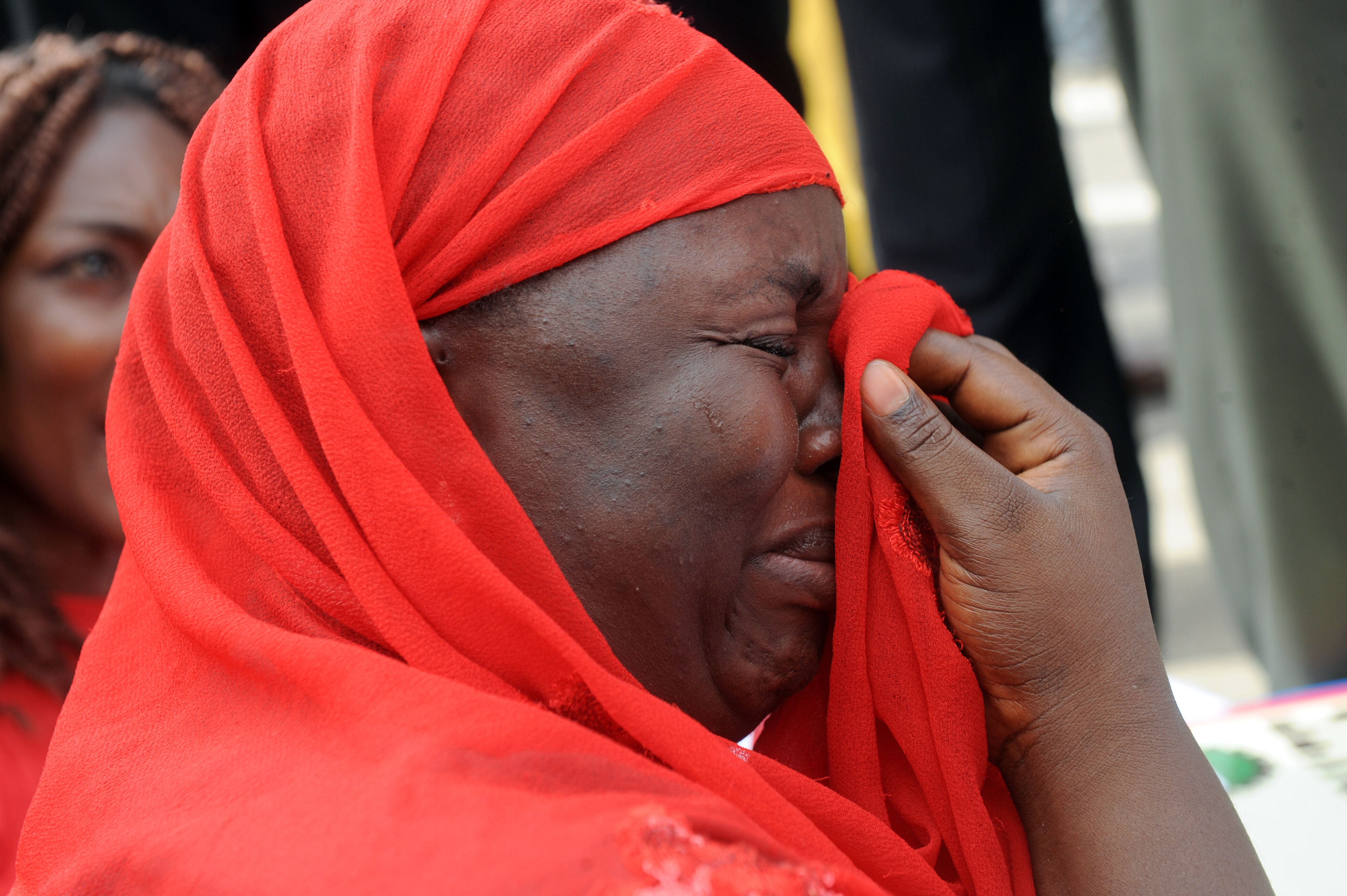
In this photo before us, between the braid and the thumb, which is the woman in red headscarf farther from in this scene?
the braid

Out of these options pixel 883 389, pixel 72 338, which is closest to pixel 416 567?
pixel 883 389

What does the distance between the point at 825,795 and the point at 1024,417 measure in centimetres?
56

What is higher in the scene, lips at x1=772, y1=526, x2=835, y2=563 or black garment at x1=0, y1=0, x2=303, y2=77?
black garment at x1=0, y1=0, x2=303, y2=77

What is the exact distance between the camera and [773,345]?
1.35 metres

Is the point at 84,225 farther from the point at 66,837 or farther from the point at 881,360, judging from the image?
the point at 881,360

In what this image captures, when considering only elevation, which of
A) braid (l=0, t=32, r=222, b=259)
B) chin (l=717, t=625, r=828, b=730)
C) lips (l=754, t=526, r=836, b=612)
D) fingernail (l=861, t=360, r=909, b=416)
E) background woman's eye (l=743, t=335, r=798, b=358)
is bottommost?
chin (l=717, t=625, r=828, b=730)

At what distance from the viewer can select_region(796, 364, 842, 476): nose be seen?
1411 mm

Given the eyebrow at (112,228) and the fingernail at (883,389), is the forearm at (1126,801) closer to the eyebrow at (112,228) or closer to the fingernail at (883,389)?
the fingernail at (883,389)

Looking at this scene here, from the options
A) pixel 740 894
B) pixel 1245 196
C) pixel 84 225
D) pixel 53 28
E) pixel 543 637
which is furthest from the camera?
pixel 53 28

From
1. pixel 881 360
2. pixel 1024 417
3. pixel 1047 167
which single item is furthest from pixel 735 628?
pixel 1047 167

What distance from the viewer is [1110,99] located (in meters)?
11.1

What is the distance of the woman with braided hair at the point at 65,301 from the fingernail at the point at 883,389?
1741 mm

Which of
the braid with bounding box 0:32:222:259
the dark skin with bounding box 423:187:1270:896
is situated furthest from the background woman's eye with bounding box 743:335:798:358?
the braid with bounding box 0:32:222:259

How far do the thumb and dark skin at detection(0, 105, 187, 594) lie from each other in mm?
1790
